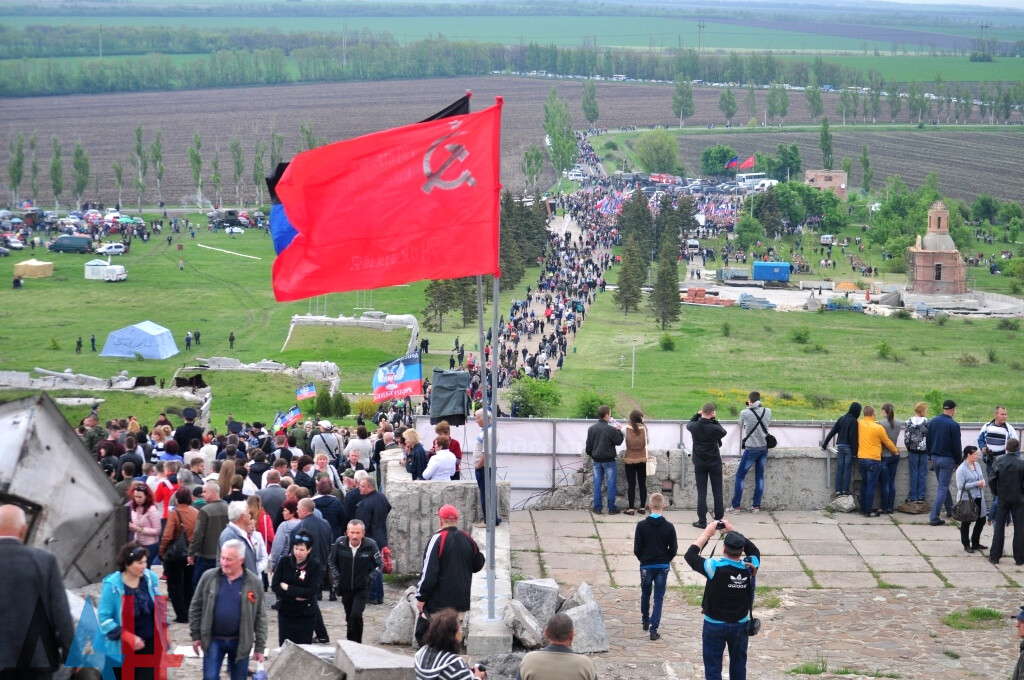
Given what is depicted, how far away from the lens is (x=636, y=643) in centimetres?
1193

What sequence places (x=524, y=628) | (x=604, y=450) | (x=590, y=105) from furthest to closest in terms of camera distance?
(x=590, y=105), (x=604, y=450), (x=524, y=628)

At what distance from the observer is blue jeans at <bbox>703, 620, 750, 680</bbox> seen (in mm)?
10172

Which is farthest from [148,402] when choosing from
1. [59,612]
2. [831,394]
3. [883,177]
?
[883,177]

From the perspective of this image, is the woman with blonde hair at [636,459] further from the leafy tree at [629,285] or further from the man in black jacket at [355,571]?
the leafy tree at [629,285]

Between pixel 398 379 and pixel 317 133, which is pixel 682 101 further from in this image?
pixel 398 379

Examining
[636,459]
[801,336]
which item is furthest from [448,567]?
[801,336]

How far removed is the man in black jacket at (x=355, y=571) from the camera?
1106cm

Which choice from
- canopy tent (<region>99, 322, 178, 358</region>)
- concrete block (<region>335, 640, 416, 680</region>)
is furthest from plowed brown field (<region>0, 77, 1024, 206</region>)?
concrete block (<region>335, 640, 416, 680</region>)

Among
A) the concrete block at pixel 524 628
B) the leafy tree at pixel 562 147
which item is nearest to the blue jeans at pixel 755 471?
the concrete block at pixel 524 628

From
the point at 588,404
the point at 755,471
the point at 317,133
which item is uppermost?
the point at 317,133

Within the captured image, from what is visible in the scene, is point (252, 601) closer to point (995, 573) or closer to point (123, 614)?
point (123, 614)

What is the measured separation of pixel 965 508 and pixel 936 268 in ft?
254

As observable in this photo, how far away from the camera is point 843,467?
15.7 metres

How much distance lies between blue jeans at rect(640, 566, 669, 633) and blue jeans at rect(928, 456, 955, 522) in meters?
4.59
